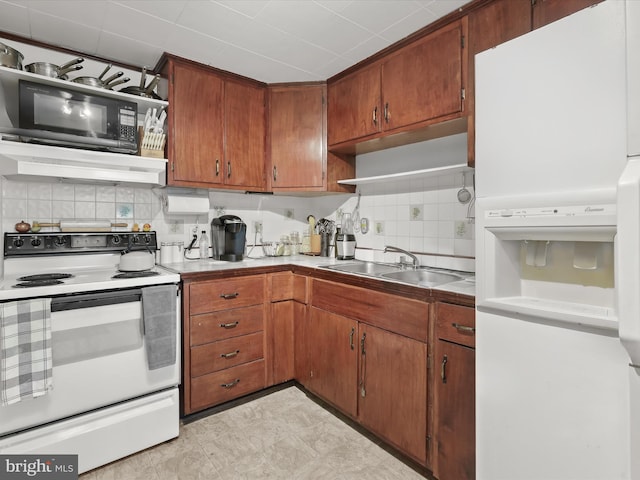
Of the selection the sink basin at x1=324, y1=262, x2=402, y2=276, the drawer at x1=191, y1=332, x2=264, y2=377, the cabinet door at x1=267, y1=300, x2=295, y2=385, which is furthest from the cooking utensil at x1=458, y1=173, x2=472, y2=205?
the drawer at x1=191, y1=332, x2=264, y2=377

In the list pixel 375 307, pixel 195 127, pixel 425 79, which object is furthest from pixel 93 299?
pixel 425 79

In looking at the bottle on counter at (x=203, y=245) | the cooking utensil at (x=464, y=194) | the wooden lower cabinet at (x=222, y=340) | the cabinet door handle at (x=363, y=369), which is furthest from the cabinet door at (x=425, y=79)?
the bottle on counter at (x=203, y=245)

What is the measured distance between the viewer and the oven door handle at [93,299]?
155 centimetres

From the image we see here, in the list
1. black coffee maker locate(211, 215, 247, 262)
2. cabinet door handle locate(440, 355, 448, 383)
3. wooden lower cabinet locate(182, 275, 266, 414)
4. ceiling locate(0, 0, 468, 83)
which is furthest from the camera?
black coffee maker locate(211, 215, 247, 262)

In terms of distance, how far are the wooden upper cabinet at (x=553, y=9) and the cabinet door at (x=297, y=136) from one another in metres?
1.45

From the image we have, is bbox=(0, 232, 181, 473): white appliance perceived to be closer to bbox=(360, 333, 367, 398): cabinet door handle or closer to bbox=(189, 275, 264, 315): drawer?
bbox=(189, 275, 264, 315): drawer

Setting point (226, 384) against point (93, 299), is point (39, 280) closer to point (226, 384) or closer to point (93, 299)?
point (93, 299)

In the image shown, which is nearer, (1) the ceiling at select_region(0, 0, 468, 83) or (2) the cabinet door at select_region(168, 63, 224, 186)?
(1) the ceiling at select_region(0, 0, 468, 83)

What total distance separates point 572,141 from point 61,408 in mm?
2259

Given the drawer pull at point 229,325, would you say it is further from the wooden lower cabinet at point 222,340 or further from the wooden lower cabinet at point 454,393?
the wooden lower cabinet at point 454,393

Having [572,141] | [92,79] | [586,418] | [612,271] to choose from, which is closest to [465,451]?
[586,418]

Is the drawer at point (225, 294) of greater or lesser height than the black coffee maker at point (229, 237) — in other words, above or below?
below

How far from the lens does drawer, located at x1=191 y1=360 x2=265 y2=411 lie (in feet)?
6.66

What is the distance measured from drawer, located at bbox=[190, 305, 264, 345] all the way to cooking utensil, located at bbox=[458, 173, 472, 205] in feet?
4.76
